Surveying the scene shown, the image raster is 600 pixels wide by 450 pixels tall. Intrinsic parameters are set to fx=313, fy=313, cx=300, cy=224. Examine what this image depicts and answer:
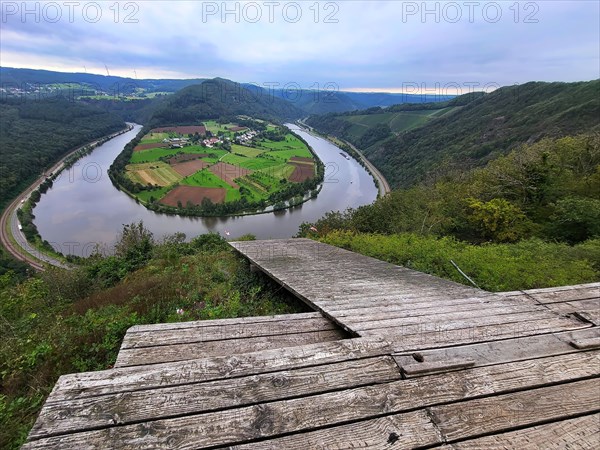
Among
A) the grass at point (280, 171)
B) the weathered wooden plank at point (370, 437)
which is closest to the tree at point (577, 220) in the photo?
the weathered wooden plank at point (370, 437)

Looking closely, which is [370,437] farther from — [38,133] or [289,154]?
[38,133]

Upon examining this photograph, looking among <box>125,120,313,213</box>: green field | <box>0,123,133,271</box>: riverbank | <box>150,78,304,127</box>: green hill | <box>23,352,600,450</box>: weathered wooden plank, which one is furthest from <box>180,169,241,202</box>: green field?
<box>150,78,304,127</box>: green hill

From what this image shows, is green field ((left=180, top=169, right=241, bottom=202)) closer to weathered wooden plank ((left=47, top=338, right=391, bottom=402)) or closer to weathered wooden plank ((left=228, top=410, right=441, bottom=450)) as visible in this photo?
weathered wooden plank ((left=47, top=338, right=391, bottom=402))

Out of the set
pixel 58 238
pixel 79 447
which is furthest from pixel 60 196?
pixel 79 447

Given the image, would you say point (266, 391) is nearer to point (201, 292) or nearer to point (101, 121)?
point (201, 292)

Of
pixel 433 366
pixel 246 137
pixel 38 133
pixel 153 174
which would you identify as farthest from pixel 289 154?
pixel 433 366

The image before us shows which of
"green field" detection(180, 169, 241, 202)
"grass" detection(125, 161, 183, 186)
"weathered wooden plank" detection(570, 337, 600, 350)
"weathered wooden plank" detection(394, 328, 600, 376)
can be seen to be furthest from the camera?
"grass" detection(125, 161, 183, 186)
